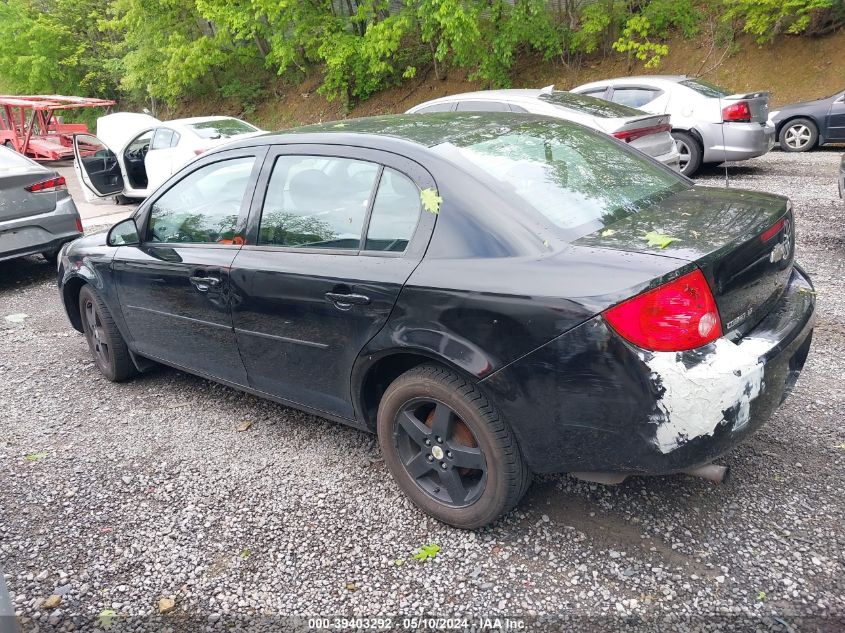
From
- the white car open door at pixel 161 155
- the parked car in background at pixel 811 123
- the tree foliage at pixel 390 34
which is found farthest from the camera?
the tree foliage at pixel 390 34

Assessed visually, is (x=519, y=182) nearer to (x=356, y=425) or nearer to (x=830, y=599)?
(x=356, y=425)

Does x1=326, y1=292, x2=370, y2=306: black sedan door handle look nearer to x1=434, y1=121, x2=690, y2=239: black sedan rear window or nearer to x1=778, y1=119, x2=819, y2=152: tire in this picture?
x1=434, y1=121, x2=690, y2=239: black sedan rear window

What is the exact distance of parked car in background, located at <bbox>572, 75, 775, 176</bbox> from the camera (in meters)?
Answer: 9.61

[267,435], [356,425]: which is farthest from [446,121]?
[267,435]

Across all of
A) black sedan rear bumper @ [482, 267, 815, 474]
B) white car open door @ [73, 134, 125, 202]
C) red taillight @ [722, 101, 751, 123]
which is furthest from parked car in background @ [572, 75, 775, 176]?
white car open door @ [73, 134, 125, 202]

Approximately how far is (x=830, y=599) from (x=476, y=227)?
1813mm

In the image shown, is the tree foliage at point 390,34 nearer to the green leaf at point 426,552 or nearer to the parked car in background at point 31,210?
the parked car in background at point 31,210

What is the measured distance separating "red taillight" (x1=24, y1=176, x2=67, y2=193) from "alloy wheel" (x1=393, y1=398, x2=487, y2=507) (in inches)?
240

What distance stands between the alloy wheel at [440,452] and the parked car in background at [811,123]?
11.6 meters

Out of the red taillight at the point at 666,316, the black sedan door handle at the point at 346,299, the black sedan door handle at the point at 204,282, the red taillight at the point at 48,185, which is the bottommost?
the red taillight at the point at 48,185

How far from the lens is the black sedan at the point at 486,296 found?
7.53 feet

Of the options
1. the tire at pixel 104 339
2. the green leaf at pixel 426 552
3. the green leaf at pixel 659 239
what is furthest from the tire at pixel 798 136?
the green leaf at pixel 426 552

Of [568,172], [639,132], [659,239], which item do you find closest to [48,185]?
[568,172]

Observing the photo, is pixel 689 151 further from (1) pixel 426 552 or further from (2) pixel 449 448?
(1) pixel 426 552
